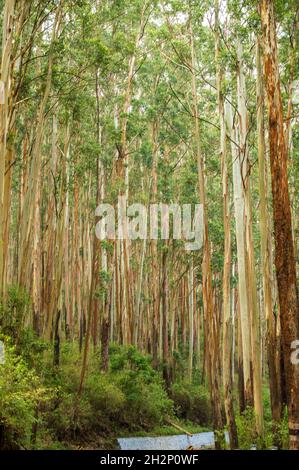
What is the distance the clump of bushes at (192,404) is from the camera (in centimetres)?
1920

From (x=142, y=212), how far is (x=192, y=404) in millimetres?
6824

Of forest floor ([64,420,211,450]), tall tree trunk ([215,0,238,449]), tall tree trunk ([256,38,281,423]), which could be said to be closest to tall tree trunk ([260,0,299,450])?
tall tree trunk ([256,38,281,423])

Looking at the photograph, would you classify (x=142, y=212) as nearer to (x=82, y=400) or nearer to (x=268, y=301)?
(x=82, y=400)

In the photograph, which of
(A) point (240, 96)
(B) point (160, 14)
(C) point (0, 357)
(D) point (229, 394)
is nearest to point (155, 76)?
(B) point (160, 14)

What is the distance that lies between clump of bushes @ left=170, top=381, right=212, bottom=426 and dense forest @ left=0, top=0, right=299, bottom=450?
5cm

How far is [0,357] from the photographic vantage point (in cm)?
803

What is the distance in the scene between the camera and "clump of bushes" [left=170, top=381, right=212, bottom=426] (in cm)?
1920

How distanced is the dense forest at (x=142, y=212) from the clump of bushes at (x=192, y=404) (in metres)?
0.05

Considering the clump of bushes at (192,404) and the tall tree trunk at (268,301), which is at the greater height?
the tall tree trunk at (268,301)

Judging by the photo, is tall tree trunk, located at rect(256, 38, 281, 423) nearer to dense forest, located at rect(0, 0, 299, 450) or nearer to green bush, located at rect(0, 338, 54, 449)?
dense forest, located at rect(0, 0, 299, 450)

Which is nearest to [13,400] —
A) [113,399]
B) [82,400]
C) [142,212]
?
[82,400]

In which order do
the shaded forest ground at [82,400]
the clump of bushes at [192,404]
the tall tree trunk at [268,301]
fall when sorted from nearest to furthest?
the shaded forest ground at [82,400] → the tall tree trunk at [268,301] → the clump of bushes at [192,404]

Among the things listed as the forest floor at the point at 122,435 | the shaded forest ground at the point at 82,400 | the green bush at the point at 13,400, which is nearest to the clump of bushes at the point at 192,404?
the shaded forest ground at the point at 82,400

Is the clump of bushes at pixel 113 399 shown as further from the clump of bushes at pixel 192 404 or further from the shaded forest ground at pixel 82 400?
the clump of bushes at pixel 192 404
